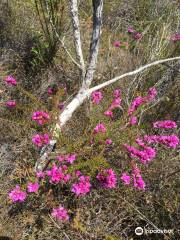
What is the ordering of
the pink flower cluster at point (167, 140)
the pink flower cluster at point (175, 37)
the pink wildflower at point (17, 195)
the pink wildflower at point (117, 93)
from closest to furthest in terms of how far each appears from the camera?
the pink wildflower at point (17, 195), the pink flower cluster at point (167, 140), the pink wildflower at point (117, 93), the pink flower cluster at point (175, 37)

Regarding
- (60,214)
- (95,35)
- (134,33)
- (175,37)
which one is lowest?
(60,214)

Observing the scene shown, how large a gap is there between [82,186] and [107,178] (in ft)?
0.62

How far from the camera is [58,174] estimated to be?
2611 millimetres

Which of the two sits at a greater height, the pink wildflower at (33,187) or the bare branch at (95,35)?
the bare branch at (95,35)

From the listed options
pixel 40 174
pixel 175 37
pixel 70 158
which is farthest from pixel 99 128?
pixel 175 37

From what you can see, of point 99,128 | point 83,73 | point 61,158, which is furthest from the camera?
point 83,73

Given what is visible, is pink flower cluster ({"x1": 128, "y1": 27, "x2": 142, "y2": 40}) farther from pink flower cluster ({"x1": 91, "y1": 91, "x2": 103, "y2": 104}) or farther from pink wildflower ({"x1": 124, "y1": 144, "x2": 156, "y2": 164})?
pink wildflower ({"x1": 124, "y1": 144, "x2": 156, "y2": 164})

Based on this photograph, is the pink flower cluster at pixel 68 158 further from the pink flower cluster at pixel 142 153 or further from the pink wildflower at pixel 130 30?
the pink wildflower at pixel 130 30

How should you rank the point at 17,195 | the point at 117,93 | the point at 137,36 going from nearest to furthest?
the point at 17,195
the point at 117,93
the point at 137,36

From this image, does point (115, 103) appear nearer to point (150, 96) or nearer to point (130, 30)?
point (150, 96)

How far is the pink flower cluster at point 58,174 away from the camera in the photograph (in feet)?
8.54

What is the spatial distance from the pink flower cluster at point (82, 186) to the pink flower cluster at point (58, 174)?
3.1 inches

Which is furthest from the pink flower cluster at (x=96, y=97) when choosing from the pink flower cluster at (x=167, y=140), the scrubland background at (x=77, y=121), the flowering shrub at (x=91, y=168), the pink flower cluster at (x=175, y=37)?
the pink flower cluster at (x=175, y=37)

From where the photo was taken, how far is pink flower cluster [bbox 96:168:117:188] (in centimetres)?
263
